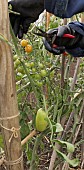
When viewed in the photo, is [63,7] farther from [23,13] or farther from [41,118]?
[41,118]

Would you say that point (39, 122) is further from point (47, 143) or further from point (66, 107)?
point (47, 143)

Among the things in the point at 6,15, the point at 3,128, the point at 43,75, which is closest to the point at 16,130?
the point at 3,128

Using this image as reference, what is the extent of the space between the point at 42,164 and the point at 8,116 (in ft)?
3.05

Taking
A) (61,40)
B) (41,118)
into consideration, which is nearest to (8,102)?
(41,118)

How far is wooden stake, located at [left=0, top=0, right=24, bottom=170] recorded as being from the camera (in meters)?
0.76

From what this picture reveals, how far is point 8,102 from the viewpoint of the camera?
32.9 inches

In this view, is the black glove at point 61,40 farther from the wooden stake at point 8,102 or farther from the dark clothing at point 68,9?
the wooden stake at point 8,102

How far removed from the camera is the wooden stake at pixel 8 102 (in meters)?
0.76

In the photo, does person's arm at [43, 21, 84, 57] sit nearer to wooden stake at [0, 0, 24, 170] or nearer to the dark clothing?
the dark clothing

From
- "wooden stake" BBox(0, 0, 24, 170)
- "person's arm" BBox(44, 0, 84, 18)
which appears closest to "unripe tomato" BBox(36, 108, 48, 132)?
"wooden stake" BBox(0, 0, 24, 170)

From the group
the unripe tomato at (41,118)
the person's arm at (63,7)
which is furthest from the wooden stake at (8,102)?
the person's arm at (63,7)

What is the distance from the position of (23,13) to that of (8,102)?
29cm

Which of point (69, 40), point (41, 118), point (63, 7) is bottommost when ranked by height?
point (41, 118)

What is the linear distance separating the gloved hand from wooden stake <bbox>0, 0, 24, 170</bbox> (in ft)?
0.53
